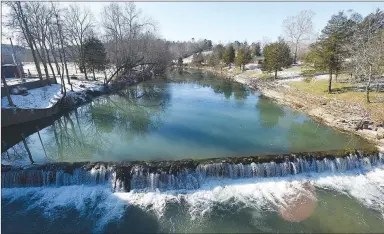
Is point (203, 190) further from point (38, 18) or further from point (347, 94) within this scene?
point (38, 18)

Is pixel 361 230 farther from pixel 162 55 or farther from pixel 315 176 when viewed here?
pixel 162 55

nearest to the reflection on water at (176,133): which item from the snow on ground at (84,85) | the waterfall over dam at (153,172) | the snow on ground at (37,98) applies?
the waterfall over dam at (153,172)

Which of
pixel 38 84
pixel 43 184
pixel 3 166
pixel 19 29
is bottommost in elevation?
pixel 43 184

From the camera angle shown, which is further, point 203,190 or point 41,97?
point 41,97

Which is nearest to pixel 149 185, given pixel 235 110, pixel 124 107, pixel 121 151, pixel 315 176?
pixel 121 151

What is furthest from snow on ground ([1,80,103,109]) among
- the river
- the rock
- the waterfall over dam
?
the waterfall over dam

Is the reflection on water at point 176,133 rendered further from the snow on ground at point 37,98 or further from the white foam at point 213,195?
the white foam at point 213,195

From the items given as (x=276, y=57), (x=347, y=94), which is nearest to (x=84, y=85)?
(x=276, y=57)
